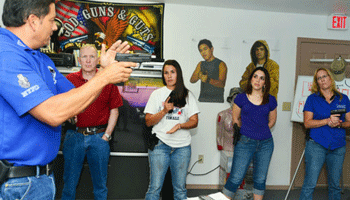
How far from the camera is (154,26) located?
3.66m

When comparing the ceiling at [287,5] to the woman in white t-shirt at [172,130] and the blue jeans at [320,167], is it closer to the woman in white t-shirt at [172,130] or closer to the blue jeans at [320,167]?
the woman in white t-shirt at [172,130]

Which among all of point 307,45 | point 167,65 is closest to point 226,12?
point 307,45

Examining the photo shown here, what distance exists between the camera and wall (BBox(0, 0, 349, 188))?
3.76 metres

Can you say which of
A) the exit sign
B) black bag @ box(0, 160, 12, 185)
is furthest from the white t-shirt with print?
the exit sign

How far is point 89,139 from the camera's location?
272cm

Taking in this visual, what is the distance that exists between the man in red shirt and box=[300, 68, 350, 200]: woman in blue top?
6.97 ft

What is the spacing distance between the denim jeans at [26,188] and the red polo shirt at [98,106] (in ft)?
5.11

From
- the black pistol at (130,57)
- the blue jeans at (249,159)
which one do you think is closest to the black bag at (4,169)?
the black pistol at (130,57)

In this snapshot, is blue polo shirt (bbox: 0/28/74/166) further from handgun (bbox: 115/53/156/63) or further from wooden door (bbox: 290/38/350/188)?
wooden door (bbox: 290/38/350/188)

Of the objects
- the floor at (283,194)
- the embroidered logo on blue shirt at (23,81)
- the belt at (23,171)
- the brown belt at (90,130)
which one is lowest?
the floor at (283,194)

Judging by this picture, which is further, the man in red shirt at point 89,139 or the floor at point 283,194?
the floor at point 283,194

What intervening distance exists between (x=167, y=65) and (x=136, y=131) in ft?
3.17

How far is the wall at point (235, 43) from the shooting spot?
12.3 feet

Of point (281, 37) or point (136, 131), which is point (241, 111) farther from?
point (281, 37)
